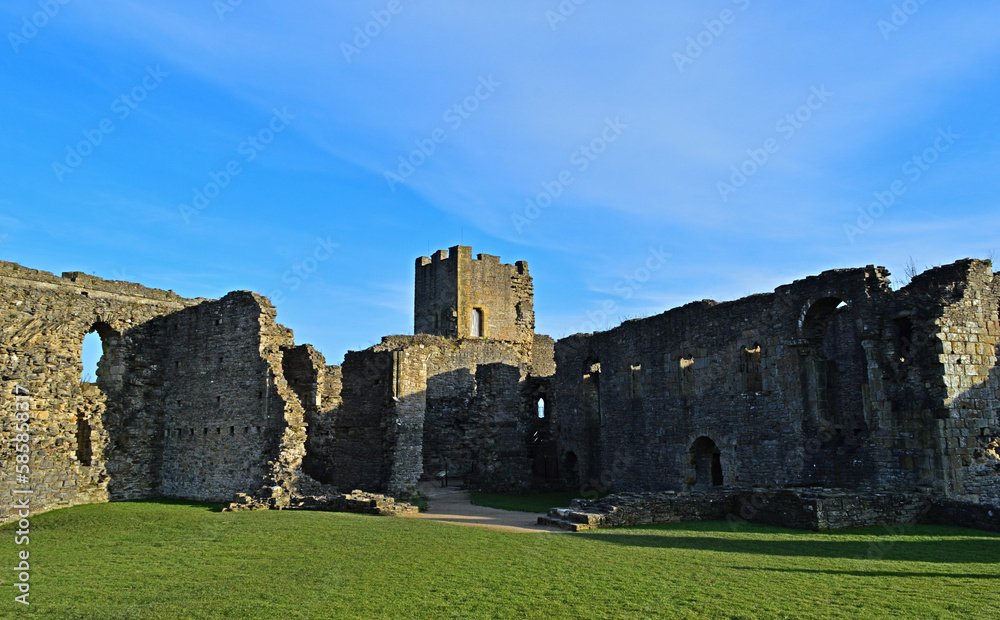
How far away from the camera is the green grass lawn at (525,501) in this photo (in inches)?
773

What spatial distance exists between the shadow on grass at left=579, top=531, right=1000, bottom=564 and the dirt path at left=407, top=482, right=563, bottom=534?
82.8 inches

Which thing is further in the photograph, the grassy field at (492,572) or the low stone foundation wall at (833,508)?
the low stone foundation wall at (833,508)

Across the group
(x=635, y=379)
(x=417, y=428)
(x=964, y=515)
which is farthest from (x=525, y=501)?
(x=964, y=515)

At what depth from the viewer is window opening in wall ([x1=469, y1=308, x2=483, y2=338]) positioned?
143 ft

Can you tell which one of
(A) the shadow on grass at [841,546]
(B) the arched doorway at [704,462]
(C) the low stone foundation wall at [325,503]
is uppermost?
(B) the arched doorway at [704,462]

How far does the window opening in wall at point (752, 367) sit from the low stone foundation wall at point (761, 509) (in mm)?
4492

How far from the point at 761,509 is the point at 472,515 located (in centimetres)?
657

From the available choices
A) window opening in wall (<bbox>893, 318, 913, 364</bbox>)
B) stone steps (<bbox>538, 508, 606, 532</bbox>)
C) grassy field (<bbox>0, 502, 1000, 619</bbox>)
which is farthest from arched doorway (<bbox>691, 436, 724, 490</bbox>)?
stone steps (<bbox>538, 508, 606, 532</bbox>)

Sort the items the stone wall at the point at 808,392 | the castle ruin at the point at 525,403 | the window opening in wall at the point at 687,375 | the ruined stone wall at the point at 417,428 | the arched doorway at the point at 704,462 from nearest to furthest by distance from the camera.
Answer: the stone wall at the point at 808,392 < the castle ruin at the point at 525,403 < the arched doorway at the point at 704,462 < the window opening in wall at the point at 687,375 < the ruined stone wall at the point at 417,428

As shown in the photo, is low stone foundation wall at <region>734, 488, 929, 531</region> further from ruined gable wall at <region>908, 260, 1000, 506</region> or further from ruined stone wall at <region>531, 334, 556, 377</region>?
ruined stone wall at <region>531, 334, 556, 377</region>

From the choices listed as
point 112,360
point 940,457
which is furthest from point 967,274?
point 112,360

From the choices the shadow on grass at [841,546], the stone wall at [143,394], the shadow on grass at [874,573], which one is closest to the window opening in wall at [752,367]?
the shadow on grass at [841,546]

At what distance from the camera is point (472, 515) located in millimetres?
17219

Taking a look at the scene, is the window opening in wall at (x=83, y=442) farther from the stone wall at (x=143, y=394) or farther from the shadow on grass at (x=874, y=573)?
the shadow on grass at (x=874, y=573)
